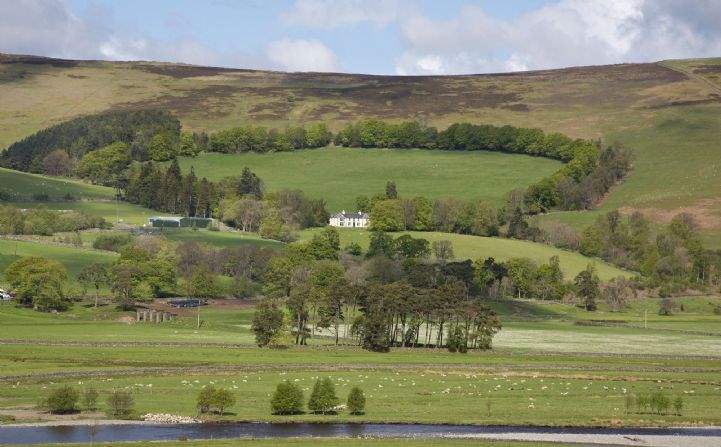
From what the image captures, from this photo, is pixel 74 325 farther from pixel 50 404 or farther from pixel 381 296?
pixel 50 404

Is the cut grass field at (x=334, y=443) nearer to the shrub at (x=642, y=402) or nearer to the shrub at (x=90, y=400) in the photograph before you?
the shrub at (x=90, y=400)

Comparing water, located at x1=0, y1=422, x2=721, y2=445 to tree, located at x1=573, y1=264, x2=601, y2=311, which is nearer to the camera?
water, located at x1=0, y1=422, x2=721, y2=445

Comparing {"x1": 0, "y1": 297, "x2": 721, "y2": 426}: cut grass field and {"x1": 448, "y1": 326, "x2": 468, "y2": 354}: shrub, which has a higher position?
{"x1": 448, "y1": 326, "x2": 468, "y2": 354}: shrub

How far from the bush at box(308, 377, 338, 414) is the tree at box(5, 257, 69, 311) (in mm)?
73382

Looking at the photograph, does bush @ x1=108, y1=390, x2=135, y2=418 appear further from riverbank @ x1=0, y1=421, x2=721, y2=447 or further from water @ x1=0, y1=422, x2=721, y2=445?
water @ x1=0, y1=422, x2=721, y2=445

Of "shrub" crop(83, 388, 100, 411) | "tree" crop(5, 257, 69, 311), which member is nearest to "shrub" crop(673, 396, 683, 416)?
"shrub" crop(83, 388, 100, 411)

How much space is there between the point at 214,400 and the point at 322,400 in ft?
25.1

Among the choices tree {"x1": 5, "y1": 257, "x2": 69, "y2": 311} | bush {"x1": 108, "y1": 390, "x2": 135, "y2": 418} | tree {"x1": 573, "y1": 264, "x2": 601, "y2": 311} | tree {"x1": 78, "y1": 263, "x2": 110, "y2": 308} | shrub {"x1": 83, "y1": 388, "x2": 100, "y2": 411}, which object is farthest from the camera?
tree {"x1": 573, "y1": 264, "x2": 601, "y2": 311}

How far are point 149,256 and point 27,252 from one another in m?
19.4

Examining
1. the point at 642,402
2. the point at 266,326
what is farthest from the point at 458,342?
the point at 642,402

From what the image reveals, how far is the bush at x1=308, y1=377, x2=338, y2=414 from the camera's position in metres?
96.6

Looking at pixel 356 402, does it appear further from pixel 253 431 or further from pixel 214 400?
pixel 214 400

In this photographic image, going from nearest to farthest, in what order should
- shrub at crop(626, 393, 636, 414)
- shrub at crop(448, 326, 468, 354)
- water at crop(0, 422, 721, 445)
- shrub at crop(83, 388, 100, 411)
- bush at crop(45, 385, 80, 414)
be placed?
1. water at crop(0, 422, 721, 445)
2. bush at crop(45, 385, 80, 414)
3. shrub at crop(83, 388, 100, 411)
4. shrub at crop(626, 393, 636, 414)
5. shrub at crop(448, 326, 468, 354)

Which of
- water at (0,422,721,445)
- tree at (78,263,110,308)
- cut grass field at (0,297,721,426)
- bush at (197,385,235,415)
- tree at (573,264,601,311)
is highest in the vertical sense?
tree at (573,264,601,311)
